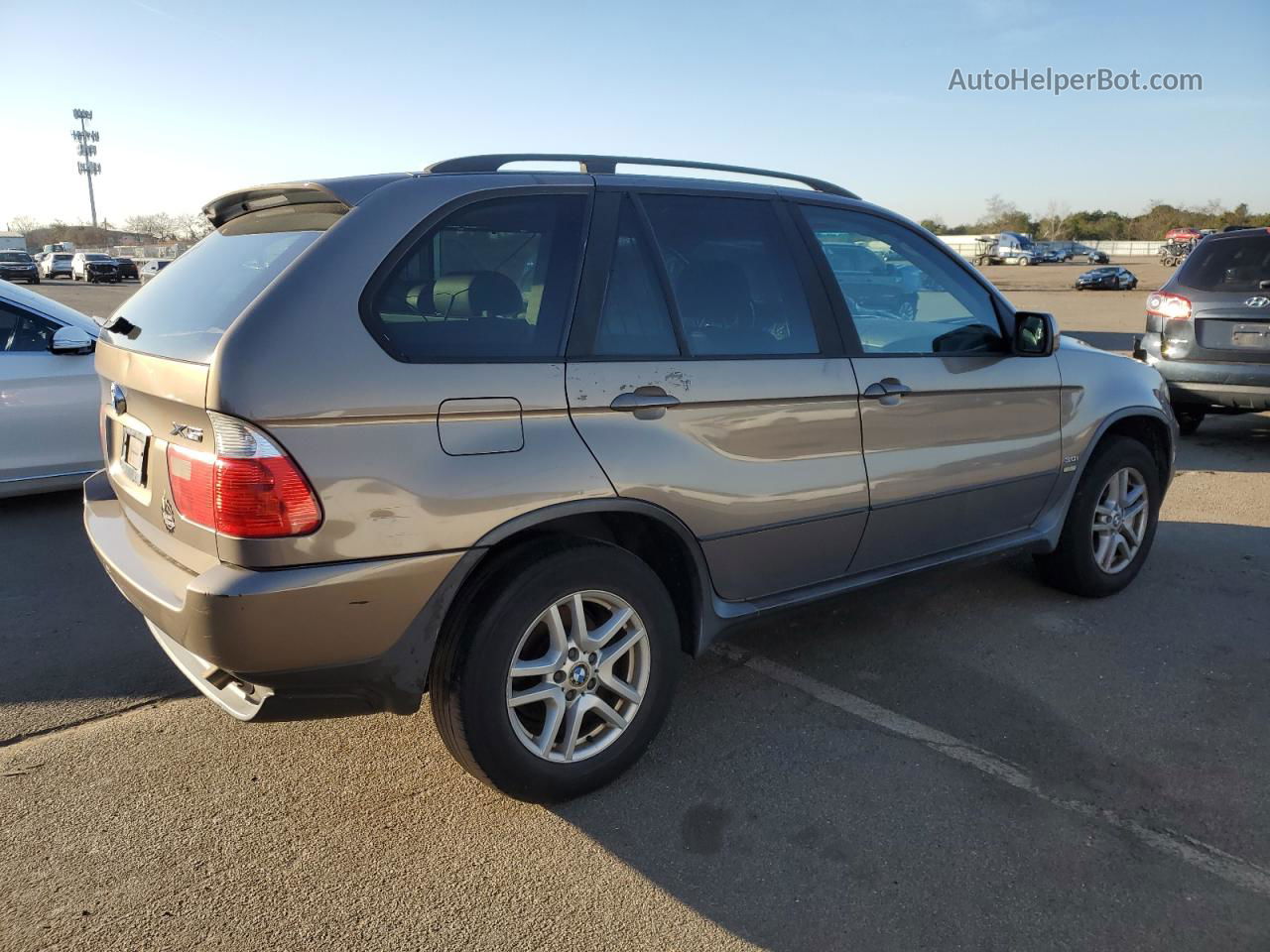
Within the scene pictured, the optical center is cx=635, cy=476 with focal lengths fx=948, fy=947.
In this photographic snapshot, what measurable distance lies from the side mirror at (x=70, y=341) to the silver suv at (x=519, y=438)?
2916 mm

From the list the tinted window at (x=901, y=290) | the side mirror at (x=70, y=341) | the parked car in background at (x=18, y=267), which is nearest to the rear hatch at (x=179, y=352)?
the tinted window at (x=901, y=290)

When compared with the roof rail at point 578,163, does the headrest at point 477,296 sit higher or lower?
lower

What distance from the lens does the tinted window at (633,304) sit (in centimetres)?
290

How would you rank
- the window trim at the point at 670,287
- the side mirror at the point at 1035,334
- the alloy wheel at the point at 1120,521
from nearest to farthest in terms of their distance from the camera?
the window trim at the point at 670,287, the side mirror at the point at 1035,334, the alloy wheel at the point at 1120,521

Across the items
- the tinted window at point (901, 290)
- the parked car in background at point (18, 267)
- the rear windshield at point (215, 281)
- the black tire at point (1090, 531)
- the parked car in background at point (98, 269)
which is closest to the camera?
the rear windshield at point (215, 281)

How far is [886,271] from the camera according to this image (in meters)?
3.81

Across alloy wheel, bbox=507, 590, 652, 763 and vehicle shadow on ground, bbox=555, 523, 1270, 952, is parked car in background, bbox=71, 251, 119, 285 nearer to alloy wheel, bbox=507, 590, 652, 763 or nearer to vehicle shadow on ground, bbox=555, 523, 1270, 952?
vehicle shadow on ground, bbox=555, 523, 1270, 952

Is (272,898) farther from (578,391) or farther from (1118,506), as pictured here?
(1118,506)

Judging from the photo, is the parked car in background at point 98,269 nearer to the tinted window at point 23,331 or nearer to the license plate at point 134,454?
the tinted window at point 23,331

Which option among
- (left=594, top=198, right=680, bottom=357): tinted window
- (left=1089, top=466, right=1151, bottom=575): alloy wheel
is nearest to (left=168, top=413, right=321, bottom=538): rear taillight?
(left=594, top=198, right=680, bottom=357): tinted window

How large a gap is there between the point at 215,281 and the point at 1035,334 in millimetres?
3143

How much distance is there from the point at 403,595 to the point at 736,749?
135cm

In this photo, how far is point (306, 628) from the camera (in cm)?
239

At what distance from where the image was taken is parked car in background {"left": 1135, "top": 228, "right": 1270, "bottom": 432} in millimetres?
7305
